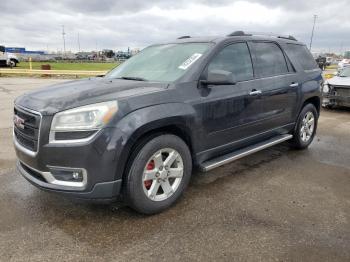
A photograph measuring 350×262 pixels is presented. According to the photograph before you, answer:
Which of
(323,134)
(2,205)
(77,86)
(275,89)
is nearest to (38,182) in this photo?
(2,205)

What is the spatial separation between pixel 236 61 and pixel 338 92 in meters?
6.69

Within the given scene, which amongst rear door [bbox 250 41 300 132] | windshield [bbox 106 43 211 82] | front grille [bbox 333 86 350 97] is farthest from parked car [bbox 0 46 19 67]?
rear door [bbox 250 41 300 132]

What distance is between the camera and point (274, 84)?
463 cm

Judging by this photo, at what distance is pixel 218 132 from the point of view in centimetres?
387

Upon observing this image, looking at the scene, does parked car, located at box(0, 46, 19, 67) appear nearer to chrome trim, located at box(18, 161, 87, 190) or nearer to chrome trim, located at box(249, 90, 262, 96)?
chrome trim, located at box(249, 90, 262, 96)

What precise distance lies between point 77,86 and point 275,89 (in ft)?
8.75

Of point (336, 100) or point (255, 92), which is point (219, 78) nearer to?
point (255, 92)

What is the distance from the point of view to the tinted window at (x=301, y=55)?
5.27m

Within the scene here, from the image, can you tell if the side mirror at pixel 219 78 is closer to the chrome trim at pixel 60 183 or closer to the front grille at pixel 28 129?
the chrome trim at pixel 60 183

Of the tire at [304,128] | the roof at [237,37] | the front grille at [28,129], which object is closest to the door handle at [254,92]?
the roof at [237,37]

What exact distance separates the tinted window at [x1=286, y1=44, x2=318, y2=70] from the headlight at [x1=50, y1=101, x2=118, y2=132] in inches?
136

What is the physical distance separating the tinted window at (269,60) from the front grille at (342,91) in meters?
5.33

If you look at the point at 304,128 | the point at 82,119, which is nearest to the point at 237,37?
the point at 304,128

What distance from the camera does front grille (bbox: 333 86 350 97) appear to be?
9359mm
